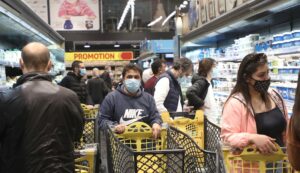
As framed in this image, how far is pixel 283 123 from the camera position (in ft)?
8.57

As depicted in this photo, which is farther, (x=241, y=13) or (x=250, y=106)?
(x=241, y=13)

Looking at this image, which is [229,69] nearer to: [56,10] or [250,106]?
[250,106]

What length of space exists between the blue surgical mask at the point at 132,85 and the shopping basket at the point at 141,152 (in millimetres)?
390

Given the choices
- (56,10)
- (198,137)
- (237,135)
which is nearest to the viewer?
(237,135)

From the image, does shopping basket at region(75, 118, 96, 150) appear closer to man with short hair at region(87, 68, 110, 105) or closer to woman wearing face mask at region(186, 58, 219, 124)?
woman wearing face mask at region(186, 58, 219, 124)

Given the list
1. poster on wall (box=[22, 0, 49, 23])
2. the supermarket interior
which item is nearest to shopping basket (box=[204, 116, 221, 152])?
the supermarket interior

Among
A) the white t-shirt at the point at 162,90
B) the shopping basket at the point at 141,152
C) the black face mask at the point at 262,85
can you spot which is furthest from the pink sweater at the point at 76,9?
the black face mask at the point at 262,85

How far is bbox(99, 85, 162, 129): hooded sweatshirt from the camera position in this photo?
12.1 feet

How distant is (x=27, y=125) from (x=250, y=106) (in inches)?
51.9

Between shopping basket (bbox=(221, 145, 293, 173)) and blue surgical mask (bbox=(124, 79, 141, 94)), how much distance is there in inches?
63.3

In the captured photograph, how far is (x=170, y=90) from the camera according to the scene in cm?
517

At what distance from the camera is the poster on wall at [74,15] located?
16281mm

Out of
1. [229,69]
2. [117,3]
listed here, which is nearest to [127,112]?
[229,69]

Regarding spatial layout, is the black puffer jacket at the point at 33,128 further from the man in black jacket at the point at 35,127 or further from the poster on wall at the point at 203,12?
the poster on wall at the point at 203,12
